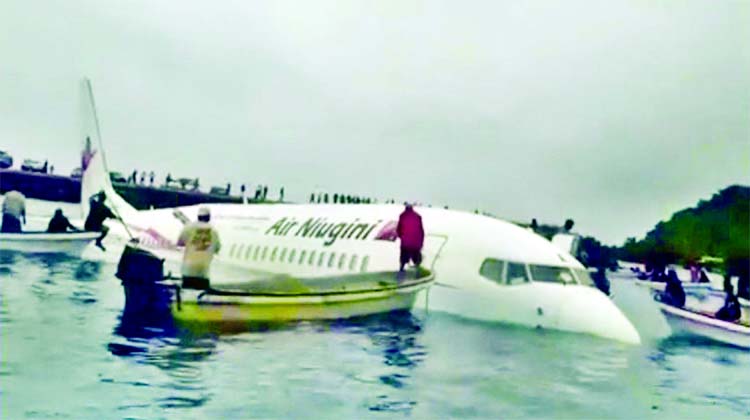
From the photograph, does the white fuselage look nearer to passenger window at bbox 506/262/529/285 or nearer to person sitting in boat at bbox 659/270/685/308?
passenger window at bbox 506/262/529/285

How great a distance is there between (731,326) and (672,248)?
319 millimetres

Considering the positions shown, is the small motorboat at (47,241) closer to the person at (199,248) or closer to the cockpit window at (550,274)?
the person at (199,248)

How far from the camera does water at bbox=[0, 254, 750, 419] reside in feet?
7.97

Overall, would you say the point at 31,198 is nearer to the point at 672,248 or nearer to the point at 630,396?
the point at 630,396

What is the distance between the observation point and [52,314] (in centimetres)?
252

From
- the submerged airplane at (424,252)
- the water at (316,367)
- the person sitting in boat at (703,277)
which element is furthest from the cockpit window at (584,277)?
the person sitting in boat at (703,277)

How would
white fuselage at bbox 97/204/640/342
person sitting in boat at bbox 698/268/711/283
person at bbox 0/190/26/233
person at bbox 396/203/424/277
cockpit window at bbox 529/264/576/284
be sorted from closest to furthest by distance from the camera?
person at bbox 0/190/26/233 → white fuselage at bbox 97/204/640/342 → cockpit window at bbox 529/264/576/284 → person at bbox 396/203/424/277 → person sitting in boat at bbox 698/268/711/283

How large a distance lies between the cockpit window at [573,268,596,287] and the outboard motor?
1.19m

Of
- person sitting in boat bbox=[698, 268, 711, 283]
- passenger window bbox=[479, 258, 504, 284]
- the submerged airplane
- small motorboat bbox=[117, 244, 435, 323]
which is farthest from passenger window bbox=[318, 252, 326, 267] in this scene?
person sitting in boat bbox=[698, 268, 711, 283]

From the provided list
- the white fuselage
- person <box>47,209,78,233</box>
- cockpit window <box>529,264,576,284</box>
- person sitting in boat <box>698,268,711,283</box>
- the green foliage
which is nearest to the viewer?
person <box>47,209,78,233</box>

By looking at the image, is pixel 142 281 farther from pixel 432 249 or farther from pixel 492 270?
pixel 492 270

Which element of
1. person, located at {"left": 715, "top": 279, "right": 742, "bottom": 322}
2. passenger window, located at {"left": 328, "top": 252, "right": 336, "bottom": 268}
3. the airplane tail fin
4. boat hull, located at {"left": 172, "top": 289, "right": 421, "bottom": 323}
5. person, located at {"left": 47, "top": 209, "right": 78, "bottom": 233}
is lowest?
boat hull, located at {"left": 172, "top": 289, "right": 421, "bottom": 323}

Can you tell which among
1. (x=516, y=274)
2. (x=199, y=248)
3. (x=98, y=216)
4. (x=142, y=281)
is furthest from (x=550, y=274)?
(x=98, y=216)

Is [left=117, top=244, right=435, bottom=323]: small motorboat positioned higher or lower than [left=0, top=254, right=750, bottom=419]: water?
higher
